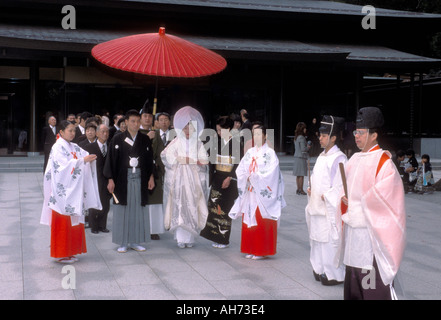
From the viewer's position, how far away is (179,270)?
554cm

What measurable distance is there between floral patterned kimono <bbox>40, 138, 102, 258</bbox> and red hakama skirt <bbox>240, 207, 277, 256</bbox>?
1992 mm

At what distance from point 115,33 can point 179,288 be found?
50.3 ft

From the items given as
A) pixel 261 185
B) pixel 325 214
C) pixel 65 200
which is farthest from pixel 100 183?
pixel 325 214

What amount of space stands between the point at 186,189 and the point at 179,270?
1.47 metres

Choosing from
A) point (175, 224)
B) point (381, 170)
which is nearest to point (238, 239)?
point (175, 224)

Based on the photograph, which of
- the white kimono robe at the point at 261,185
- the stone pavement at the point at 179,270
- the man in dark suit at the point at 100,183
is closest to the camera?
the stone pavement at the point at 179,270

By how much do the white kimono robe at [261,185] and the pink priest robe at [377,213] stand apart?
221 cm

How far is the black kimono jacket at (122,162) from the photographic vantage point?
6.38 meters

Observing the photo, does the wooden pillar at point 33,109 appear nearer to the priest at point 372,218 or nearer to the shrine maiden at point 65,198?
the shrine maiden at point 65,198

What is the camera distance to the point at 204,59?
6.02 metres

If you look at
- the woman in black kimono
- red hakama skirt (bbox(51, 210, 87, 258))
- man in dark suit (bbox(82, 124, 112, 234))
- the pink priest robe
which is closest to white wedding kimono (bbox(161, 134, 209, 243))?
the woman in black kimono

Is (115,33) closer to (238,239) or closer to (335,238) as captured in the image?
(238,239)

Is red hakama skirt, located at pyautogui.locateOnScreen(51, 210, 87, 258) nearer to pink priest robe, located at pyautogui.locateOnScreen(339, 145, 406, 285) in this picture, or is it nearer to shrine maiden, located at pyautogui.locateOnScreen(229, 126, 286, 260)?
shrine maiden, located at pyautogui.locateOnScreen(229, 126, 286, 260)

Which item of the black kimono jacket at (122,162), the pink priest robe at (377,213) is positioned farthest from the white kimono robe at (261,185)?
the pink priest robe at (377,213)
